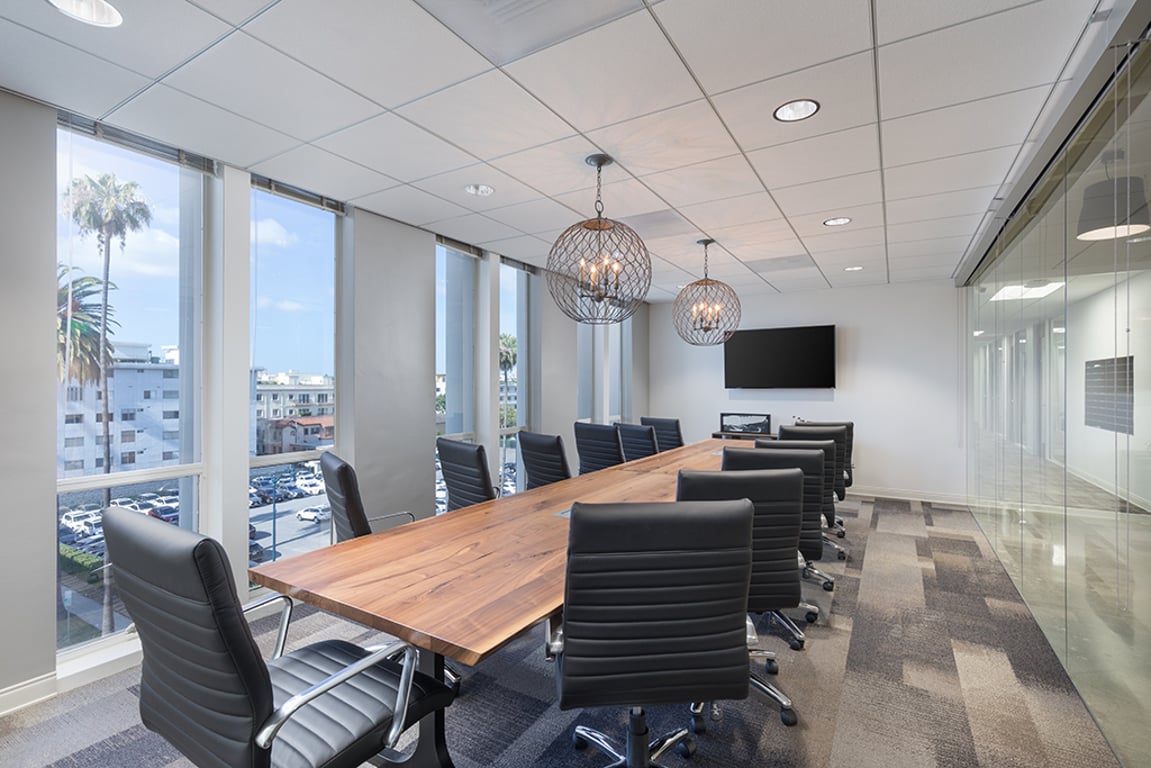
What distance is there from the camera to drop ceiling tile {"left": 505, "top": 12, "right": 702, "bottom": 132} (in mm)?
1838

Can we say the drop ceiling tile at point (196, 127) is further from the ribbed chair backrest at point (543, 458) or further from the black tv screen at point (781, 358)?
the black tv screen at point (781, 358)

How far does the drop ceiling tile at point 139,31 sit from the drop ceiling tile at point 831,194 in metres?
2.93

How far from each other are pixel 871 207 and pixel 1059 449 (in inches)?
73.3

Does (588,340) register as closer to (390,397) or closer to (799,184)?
(390,397)

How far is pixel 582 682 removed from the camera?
4.75ft

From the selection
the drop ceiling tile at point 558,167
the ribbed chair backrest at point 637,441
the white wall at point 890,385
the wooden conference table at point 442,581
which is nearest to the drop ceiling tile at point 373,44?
the drop ceiling tile at point 558,167

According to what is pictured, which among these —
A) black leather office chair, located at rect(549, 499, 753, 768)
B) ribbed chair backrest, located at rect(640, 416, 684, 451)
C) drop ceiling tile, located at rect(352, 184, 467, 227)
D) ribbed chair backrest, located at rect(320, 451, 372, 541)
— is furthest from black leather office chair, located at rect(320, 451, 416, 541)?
ribbed chair backrest, located at rect(640, 416, 684, 451)

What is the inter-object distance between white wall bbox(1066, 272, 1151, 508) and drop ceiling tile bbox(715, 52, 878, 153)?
46.5 inches

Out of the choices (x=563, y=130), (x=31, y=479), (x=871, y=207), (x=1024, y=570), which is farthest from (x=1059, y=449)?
(x=31, y=479)

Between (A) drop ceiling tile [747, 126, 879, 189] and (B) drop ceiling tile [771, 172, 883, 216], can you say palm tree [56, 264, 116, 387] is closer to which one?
(A) drop ceiling tile [747, 126, 879, 189]

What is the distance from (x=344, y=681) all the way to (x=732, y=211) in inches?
138

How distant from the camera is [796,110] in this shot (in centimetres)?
232

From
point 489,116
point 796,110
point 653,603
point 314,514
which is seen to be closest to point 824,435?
point 796,110

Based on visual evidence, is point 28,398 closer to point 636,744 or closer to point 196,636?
point 196,636
